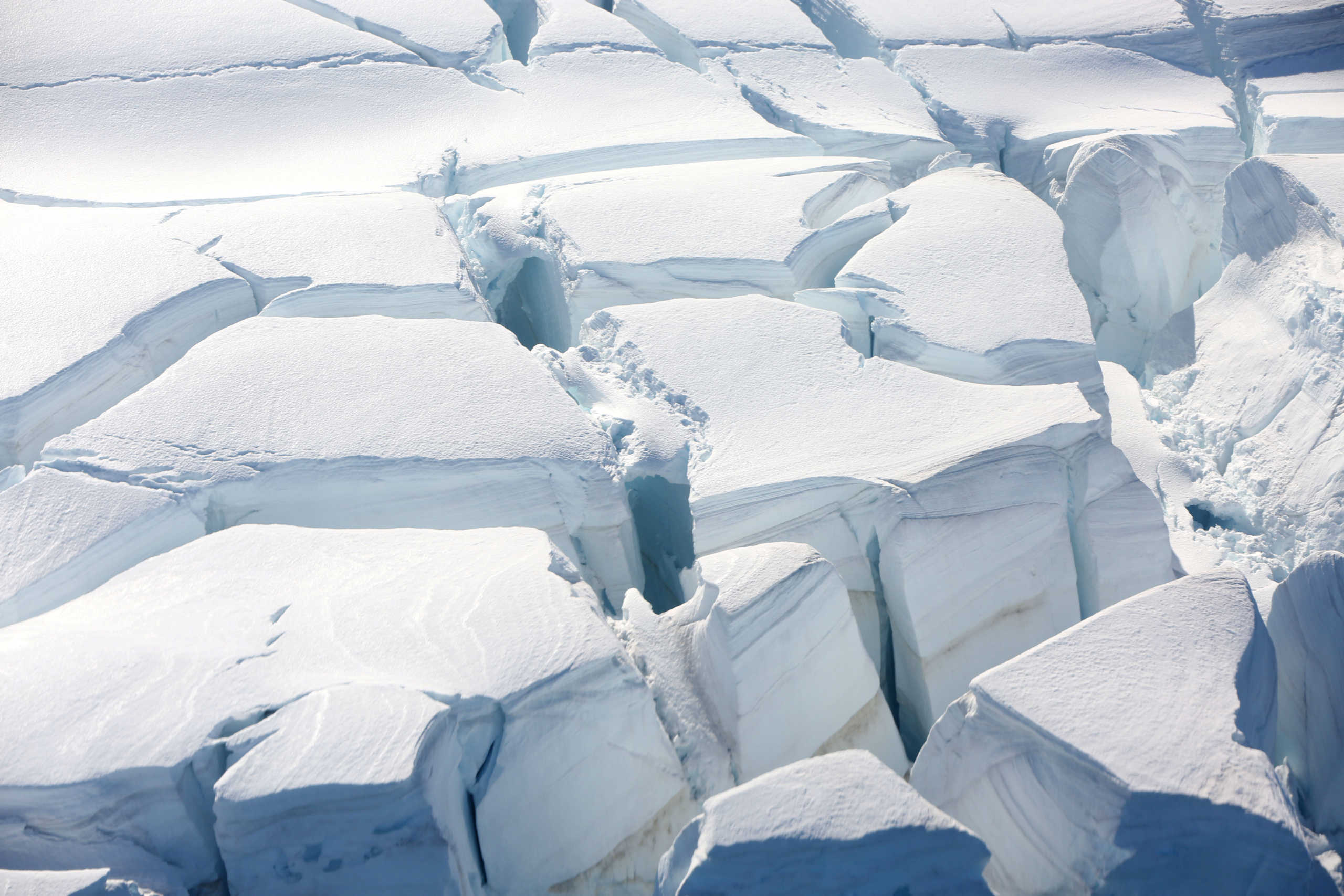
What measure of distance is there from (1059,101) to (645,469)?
7.13 ft

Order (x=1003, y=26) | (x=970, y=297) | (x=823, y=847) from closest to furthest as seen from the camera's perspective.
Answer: (x=823, y=847) → (x=970, y=297) → (x=1003, y=26)

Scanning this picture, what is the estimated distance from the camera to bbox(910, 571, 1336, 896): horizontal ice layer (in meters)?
1.15

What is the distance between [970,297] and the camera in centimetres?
206

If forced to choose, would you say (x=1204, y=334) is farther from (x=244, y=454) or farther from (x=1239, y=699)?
(x=244, y=454)

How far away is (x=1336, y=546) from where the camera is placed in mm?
1856

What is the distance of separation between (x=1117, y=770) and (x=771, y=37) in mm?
2607

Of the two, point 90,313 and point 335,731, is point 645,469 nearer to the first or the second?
point 335,731

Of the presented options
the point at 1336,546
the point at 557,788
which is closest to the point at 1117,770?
the point at 557,788

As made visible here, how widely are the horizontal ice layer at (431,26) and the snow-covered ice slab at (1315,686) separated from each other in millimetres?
2490

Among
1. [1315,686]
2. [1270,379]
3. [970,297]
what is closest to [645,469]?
[970,297]

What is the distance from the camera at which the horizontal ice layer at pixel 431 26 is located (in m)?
2.91

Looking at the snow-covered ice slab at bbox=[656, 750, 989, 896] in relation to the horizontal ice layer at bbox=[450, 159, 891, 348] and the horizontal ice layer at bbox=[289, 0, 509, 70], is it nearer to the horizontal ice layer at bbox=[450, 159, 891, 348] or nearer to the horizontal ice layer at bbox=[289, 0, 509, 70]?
the horizontal ice layer at bbox=[450, 159, 891, 348]

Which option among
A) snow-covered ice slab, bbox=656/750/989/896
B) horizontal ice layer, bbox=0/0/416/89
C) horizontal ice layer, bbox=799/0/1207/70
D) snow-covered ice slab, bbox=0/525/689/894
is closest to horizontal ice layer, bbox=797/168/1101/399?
snow-covered ice slab, bbox=0/525/689/894

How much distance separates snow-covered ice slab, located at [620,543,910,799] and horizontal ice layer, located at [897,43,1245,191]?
1.93 meters
